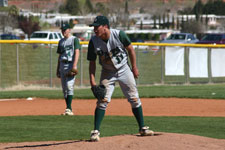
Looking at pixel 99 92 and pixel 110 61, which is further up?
pixel 110 61

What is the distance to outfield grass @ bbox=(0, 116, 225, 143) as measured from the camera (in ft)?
30.7

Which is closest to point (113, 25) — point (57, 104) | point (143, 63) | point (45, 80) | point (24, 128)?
point (143, 63)

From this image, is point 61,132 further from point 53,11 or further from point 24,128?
point 53,11

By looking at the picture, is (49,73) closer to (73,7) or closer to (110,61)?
(110,61)

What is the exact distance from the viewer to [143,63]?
2978 cm

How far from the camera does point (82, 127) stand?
10.4m

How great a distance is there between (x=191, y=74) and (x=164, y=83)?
1.18m

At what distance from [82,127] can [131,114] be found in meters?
2.62

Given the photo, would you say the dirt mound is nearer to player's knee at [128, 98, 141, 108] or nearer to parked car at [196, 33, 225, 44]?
player's knee at [128, 98, 141, 108]

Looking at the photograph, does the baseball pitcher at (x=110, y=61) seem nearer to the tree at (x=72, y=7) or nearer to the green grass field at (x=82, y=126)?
the green grass field at (x=82, y=126)

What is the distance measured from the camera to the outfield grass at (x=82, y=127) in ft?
30.7

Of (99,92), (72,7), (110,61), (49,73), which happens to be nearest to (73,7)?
(72,7)

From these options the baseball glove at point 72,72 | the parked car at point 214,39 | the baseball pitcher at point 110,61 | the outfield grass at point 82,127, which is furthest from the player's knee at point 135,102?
the parked car at point 214,39

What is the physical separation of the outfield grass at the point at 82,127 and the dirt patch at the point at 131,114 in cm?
91
